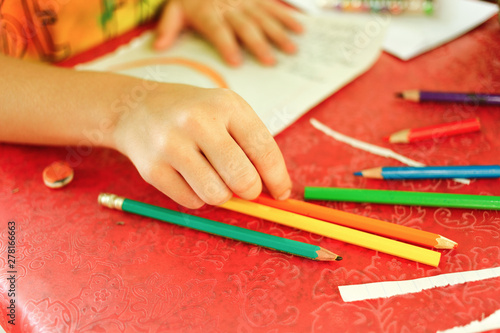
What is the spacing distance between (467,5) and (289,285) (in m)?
0.60

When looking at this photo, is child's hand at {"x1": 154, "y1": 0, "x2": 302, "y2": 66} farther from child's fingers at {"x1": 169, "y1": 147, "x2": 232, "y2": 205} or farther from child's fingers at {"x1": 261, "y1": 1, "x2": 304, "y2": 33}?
child's fingers at {"x1": 169, "y1": 147, "x2": 232, "y2": 205}

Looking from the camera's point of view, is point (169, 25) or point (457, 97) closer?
point (457, 97)

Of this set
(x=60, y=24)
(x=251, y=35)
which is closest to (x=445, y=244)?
(x=251, y=35)

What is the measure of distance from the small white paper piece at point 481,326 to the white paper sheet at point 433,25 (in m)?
0.39

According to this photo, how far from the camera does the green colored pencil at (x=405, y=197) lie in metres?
0.38

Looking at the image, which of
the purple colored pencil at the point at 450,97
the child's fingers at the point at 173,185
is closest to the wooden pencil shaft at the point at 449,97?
the purple colored pencil at the point at 450,97

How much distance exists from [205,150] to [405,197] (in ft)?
0.65

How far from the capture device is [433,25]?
2.06 feet

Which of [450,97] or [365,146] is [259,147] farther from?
[450,97]

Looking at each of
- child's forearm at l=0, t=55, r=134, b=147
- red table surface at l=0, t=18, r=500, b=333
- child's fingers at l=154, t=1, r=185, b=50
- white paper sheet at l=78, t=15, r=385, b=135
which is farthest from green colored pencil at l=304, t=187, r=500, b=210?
child's fingers at l=154, t=1, r=185, b=50

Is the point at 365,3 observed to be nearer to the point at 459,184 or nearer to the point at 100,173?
the point at 459,184

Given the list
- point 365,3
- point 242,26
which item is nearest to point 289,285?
point 242,26

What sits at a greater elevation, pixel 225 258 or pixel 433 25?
pixel 433 25

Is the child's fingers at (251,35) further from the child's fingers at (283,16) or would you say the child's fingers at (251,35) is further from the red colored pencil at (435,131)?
the red colored pencil at (435,131)
